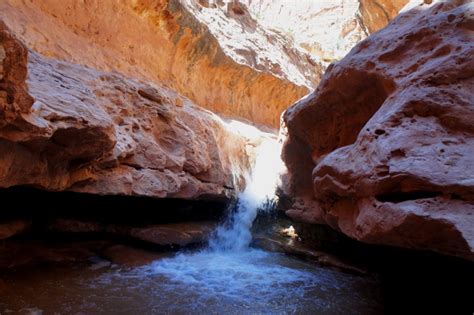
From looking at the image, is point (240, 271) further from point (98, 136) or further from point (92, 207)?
point (98, 136)

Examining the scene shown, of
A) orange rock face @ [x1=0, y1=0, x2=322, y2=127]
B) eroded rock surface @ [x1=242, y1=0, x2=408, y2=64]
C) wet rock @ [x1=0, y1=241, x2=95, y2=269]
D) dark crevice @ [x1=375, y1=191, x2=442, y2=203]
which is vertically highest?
eroded rock surface @ [x1=242, y1=0, x2=408, y2=64]

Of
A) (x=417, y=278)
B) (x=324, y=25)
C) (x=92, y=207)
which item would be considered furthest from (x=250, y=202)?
(x=324, y=25)

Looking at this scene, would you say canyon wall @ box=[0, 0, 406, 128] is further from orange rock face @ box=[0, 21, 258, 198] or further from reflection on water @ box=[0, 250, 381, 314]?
reflection on water @ box=[0, 250, 381, 314]

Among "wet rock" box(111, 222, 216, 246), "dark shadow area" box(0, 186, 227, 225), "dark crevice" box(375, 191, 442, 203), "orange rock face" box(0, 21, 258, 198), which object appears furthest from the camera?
"wet rock" box(111, 222, 216, 246)

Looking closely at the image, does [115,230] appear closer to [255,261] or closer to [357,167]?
[255,261]

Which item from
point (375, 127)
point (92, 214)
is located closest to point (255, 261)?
point (92, 214)

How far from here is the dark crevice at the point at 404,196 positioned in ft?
8.98

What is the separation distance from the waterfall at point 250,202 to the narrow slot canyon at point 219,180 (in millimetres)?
48

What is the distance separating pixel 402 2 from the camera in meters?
12.4

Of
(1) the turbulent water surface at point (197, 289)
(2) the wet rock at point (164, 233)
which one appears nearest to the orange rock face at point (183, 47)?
(2) the wet rock at point (164, 233)

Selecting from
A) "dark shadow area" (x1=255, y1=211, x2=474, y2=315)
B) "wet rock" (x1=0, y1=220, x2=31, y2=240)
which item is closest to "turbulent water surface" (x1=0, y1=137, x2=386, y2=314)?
"dark shadow area" (x1=255, y1=211, x2=474, y2=315)

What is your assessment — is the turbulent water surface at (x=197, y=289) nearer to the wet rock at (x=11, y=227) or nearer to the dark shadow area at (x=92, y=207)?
the wet rock at (x=11, y=227)

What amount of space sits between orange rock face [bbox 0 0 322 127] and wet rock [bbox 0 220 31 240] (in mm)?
2930

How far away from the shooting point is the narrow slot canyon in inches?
119
